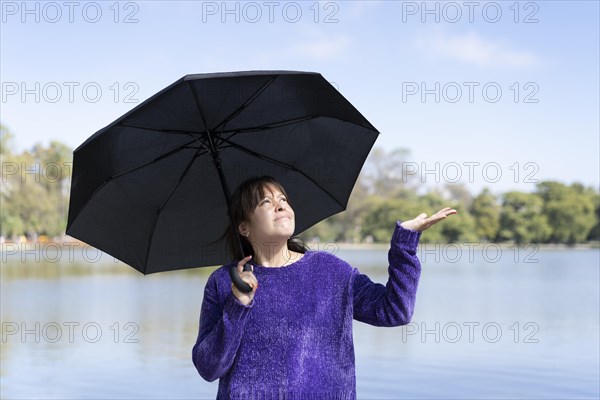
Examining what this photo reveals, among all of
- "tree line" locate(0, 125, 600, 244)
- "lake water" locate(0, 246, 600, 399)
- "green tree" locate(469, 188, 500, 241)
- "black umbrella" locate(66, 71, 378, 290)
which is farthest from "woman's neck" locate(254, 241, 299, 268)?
"green tree" locate(469, 188, 500, 241)

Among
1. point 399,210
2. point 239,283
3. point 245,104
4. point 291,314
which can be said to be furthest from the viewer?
point 399,210

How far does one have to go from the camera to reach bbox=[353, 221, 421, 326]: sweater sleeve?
216cm

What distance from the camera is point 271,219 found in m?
2.31

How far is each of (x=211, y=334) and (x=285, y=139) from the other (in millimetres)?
873

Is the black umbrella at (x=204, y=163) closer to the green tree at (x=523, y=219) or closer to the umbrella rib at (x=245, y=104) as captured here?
the umbrella rib at (x=245, y=104)

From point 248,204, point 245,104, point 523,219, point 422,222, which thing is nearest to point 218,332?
point 248,204

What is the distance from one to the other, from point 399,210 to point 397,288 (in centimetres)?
4843

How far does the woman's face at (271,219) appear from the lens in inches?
90.5

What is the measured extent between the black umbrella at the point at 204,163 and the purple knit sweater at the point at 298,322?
378 mm

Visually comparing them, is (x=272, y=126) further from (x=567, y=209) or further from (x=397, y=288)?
(x=567, y=209)

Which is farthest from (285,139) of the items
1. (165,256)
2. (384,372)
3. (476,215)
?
(476,215)

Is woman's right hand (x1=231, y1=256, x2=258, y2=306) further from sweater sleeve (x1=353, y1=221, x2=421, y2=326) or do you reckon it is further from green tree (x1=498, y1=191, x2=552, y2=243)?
green tree (x1=498, y1=191, x2=552, y2=243)

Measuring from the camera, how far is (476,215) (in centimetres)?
5144

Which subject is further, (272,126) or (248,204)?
(272,126)
